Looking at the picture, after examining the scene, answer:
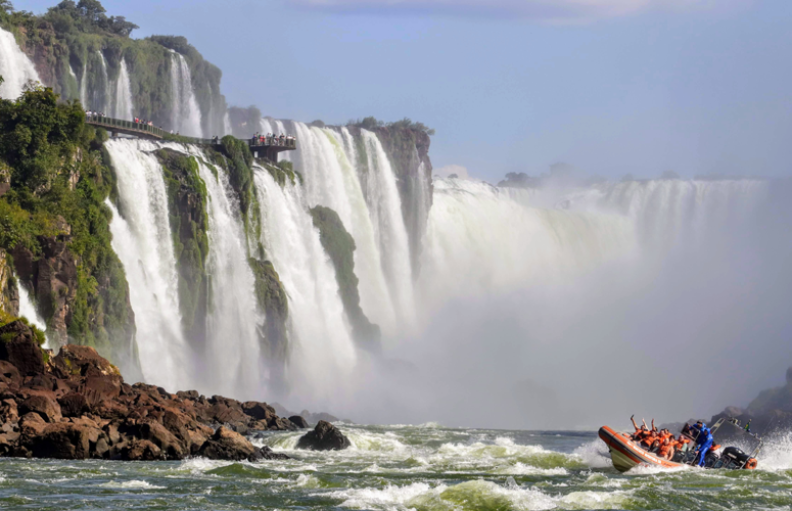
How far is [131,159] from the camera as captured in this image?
178 feet

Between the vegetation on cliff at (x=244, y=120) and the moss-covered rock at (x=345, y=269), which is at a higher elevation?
the vegetation on cliff at (x=244, y=120)

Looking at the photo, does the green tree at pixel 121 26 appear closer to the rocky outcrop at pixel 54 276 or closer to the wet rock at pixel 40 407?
the rocky outcrop at pixel 54 276

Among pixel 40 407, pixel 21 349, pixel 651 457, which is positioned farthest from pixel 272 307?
pixel 651 457

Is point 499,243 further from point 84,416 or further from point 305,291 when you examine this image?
point 84,416

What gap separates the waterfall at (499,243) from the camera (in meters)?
94.2

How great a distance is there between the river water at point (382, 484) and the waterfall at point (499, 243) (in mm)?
57989

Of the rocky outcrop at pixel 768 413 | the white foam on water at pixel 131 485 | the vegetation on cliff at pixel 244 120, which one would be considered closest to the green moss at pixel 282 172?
the vegetation on cliff at pixel 244 120

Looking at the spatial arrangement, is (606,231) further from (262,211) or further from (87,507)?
(87,507)

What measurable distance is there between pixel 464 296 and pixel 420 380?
64.0 ft

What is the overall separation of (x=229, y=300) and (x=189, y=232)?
5069 millimetres

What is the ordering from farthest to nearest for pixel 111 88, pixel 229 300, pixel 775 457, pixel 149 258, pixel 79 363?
pixel 111 88 → pixel 229 300 → pixel 149 258 → pixel 775 457 → pixel 79 363

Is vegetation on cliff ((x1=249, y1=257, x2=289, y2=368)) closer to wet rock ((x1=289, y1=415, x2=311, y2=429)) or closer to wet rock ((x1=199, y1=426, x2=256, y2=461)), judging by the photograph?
wet rock ((x1=289, y1=415, x2=311, y2=429))

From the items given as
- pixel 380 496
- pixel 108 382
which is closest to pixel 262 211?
pixel 108 382

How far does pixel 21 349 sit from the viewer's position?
36.2 metres
